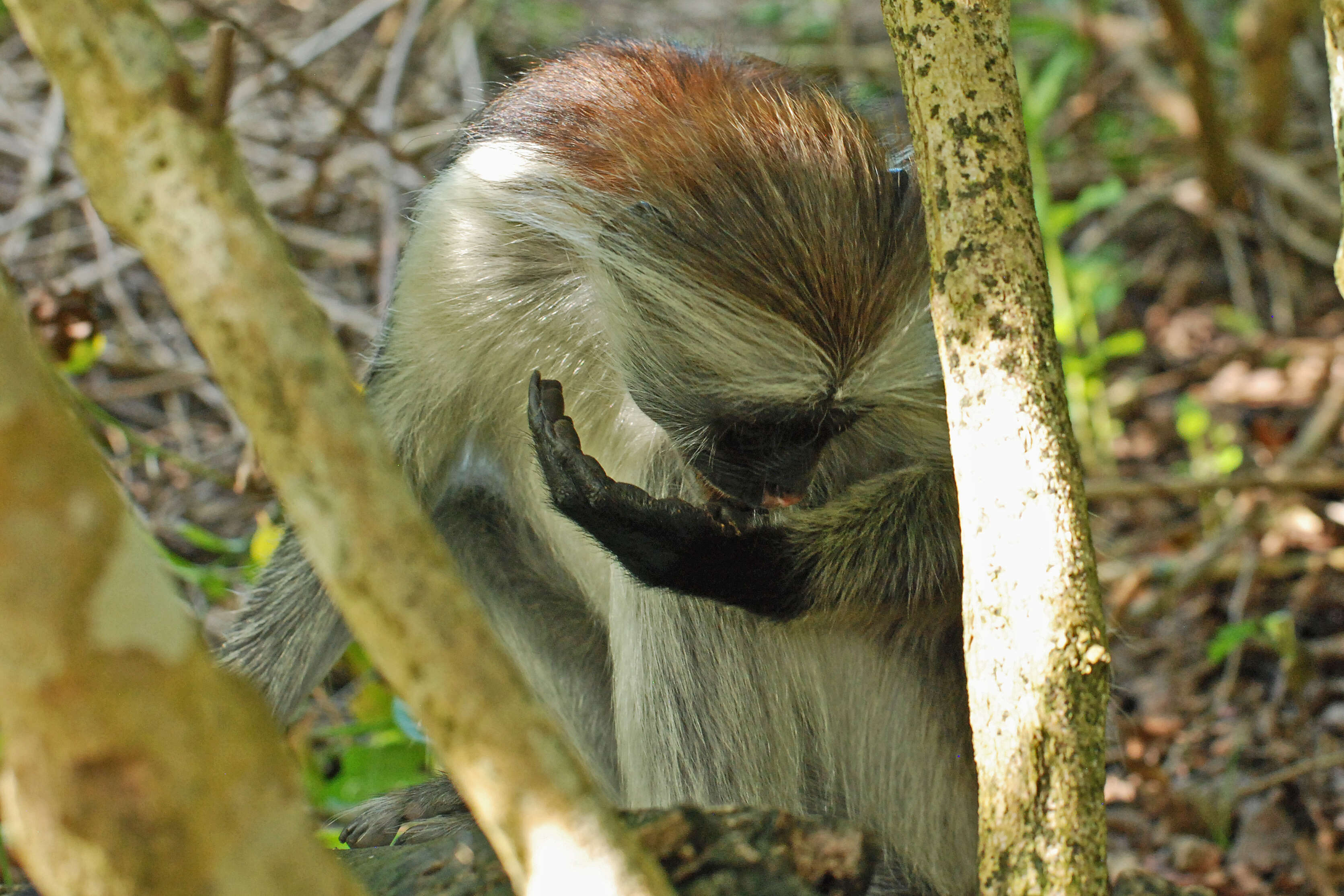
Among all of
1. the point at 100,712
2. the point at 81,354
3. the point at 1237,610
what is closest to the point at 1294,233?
the point at 1237,610

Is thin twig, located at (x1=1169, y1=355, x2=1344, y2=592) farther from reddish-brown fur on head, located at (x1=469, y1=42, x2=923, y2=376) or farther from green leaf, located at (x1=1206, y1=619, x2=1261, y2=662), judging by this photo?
reddish-brown fur on head, located at (x1=469, y1=42, x2=923, y2=376)

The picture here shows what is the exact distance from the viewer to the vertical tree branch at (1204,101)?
694 centimetres

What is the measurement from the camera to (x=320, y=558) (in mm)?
1313

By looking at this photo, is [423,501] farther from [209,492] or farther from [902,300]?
[209,492]

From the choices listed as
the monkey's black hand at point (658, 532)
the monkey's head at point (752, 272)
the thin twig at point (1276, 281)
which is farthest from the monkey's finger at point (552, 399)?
the thin twig at point (1276, 281)

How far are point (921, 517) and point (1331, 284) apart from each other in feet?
18.2

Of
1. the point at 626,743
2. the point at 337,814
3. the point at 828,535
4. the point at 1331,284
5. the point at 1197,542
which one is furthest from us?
the point at 1331,284

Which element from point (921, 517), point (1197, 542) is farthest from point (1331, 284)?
point (921, 517)

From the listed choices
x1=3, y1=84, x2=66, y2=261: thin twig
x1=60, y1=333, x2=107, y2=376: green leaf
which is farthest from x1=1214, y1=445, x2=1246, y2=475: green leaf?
x1=3, y1=84, x2=66, y2=261: thin twig

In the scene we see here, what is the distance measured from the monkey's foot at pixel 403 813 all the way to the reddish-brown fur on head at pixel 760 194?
1676mm

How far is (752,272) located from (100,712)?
239cm

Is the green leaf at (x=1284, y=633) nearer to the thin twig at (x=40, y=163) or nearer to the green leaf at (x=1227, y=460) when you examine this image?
the green leaf at (x=1227, y=460)

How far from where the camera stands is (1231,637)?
16.2 feet

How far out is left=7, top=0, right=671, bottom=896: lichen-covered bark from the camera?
4.32 ft
